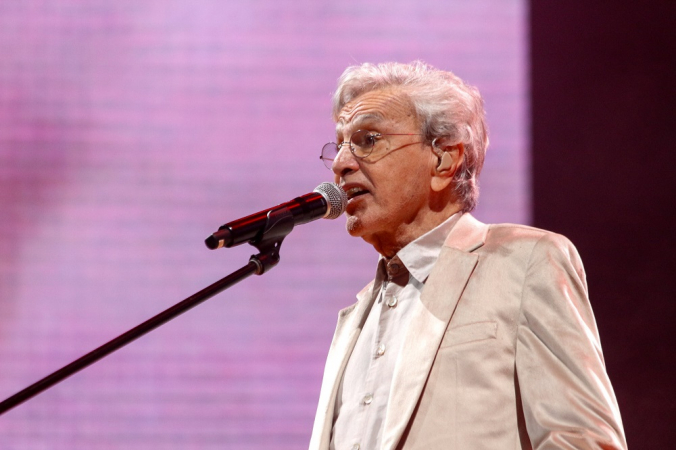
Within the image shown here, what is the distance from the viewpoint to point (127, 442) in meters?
2.59

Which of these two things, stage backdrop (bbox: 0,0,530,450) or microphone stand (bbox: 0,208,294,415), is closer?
microphone stand (bbox: 0,208,294,415)

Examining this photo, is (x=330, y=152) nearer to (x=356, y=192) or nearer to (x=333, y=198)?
(x=356, y=192)

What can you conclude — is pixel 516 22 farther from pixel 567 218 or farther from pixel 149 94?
pixel 149 94

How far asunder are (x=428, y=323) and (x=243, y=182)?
109cm

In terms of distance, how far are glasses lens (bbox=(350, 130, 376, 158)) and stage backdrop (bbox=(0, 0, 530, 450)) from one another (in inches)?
22.8

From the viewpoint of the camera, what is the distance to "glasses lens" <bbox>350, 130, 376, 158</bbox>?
2137 millimetres

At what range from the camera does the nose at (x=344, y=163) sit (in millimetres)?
2123

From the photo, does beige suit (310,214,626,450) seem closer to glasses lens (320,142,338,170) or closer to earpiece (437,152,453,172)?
earpiece (437,152,453,172)

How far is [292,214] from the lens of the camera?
1.64m

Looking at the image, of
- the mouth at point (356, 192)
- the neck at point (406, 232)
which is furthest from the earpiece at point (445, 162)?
the mouth at point (356, 192)

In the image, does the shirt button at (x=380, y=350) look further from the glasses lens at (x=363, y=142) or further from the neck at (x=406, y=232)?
the glasses lens at (x=363, y=142)

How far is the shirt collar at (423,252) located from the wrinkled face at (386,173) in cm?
6

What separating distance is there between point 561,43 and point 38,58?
1.80m

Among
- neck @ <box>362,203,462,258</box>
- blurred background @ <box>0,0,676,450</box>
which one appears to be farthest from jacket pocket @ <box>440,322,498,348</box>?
blurred background @ <box>0,0,676,450</box>
